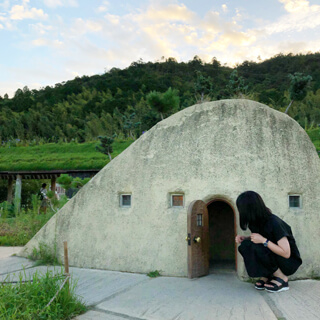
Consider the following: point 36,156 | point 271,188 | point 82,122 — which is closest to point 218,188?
point 271,188

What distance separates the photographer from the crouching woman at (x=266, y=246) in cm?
478

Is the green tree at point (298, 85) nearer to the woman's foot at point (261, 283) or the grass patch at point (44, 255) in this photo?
the woman's foot at point (261, 283)

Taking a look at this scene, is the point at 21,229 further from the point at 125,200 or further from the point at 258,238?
→ the point at 258,238

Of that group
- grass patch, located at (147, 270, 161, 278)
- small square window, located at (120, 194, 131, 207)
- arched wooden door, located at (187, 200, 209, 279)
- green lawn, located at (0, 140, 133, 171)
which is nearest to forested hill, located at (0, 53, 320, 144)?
green lawn, located at (0, 140, 133, 171)

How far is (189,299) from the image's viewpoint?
4711mm

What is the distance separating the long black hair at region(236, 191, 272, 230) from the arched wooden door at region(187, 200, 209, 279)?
105 centimetres

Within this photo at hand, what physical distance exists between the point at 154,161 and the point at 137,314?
3.21m

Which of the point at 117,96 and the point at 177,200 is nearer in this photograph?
the point at 177,200

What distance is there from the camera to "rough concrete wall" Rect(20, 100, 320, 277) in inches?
237

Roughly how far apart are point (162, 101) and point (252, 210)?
486 centimetres

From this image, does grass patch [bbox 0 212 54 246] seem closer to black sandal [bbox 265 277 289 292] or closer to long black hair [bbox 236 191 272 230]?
long black hair [bbox 236 191 272 230]

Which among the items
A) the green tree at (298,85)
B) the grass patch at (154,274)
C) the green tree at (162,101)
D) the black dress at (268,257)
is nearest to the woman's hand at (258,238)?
the black dress at (268,257)

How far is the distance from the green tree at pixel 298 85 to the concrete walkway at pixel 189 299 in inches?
181

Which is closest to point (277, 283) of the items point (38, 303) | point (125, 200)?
point (125, 200)
